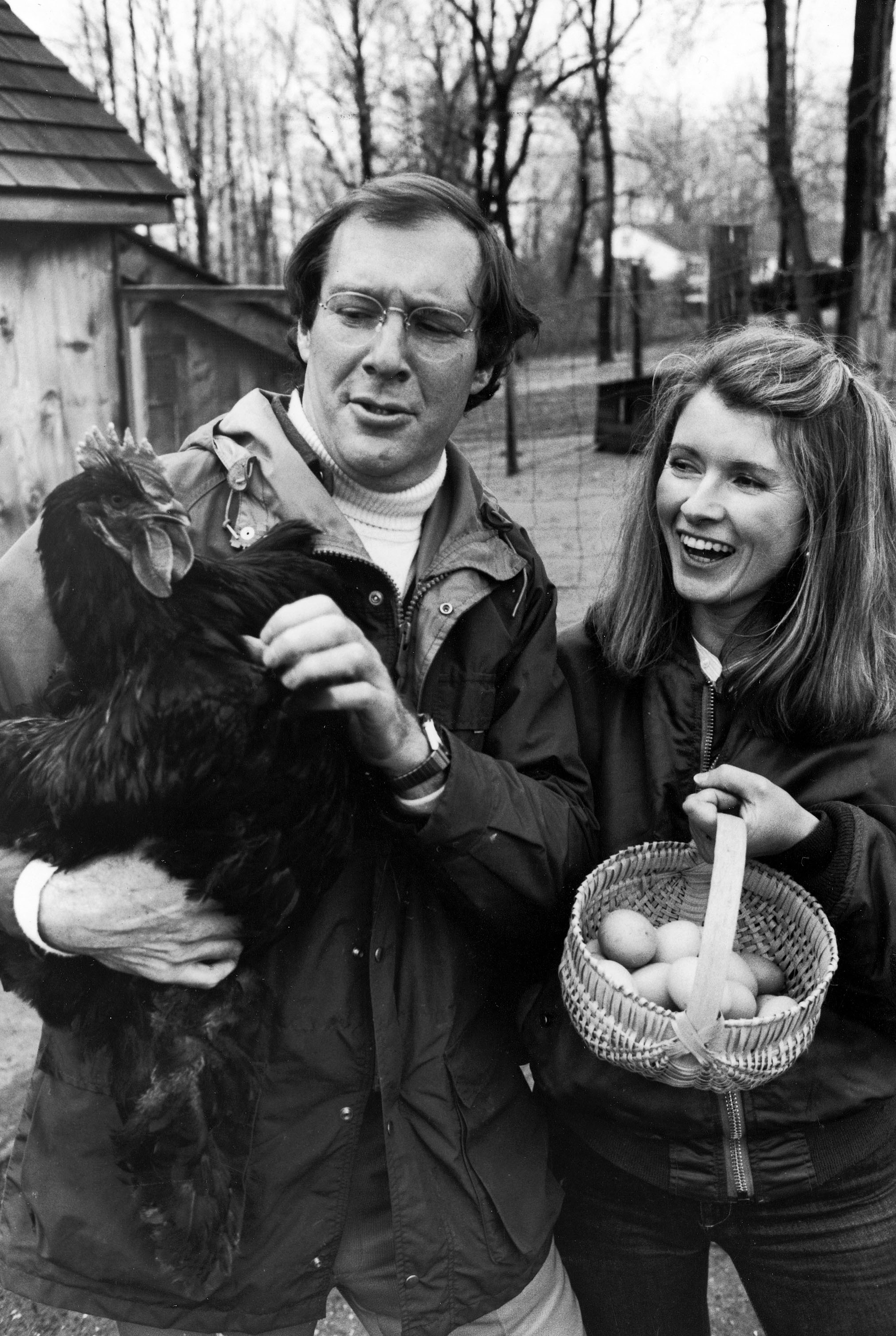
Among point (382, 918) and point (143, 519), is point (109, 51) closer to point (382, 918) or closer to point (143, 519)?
point (143, 519)

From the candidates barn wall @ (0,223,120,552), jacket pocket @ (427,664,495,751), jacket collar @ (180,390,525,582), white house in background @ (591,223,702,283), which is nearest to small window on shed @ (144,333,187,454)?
barn wall @ (0,223,120,552)

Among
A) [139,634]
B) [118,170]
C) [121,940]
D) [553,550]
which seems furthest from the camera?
[553,550]

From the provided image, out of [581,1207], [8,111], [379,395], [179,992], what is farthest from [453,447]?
[8,111]

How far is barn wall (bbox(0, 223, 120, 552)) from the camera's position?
4.47 m

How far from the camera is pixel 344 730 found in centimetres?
181

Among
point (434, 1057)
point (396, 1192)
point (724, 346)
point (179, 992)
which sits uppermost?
point (724, 346)

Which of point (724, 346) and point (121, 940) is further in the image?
point (724, 346)

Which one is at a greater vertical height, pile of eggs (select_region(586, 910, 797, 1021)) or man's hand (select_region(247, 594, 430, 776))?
man's hand (select_region(247, 594, 430, 776))

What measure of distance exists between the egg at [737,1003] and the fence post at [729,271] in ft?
20.0

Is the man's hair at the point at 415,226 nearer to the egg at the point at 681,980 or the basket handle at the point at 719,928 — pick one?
the basket handle at the point at 719,928

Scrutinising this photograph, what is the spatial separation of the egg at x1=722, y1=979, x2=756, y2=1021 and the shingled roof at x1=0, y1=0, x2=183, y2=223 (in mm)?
4301

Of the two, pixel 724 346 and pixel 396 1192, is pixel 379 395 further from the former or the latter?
pixel 396 1192

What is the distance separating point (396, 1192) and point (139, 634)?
110cm

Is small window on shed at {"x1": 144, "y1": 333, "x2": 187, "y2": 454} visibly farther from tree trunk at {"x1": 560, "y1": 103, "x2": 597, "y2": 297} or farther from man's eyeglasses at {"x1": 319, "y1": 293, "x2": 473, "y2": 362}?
tree trunk at {"x1": 560, "y1": 103, "x2": 597, "y2": 297}
